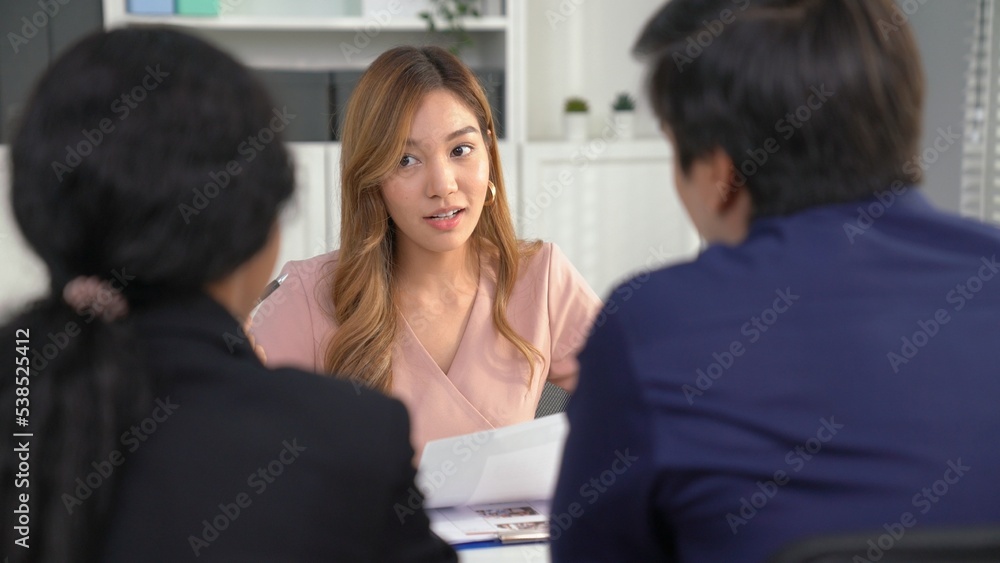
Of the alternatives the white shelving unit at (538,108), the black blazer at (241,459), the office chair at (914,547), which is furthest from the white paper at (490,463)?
the white shelving unit at (538,108)

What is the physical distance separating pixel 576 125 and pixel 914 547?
3.30m

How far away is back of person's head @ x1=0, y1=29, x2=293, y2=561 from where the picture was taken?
87 centimetres

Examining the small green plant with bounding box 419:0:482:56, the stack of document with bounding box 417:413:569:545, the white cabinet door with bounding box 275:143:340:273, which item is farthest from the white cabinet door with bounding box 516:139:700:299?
the stack of document with bounding box 417:413:569:545

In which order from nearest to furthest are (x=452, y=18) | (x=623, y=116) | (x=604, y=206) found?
(x=452, y=18)
(x=604, y=206)
(x=623, y=116)

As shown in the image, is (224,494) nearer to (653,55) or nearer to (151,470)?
(151,470)

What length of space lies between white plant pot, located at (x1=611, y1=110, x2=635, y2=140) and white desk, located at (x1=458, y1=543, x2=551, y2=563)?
9.22 ft

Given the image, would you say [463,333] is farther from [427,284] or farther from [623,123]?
[623,123]

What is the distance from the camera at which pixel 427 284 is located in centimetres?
219

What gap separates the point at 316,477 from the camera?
3.05ft

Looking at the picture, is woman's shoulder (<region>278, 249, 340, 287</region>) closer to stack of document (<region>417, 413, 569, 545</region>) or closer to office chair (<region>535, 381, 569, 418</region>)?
office chair (<region>535, 381, 569, 418</region>)

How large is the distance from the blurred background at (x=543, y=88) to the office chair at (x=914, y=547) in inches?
110

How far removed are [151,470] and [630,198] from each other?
3.20m

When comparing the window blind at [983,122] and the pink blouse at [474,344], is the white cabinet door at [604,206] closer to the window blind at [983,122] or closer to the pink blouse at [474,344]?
the window blind at [983,122]

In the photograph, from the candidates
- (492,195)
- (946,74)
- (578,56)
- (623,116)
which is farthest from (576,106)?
(492,195)
